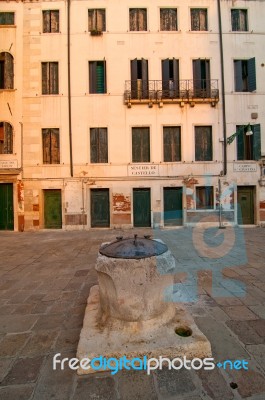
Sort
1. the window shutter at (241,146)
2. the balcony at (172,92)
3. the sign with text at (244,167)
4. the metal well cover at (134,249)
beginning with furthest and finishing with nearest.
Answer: the window shutter at (241,146) < the sign with text at (244,167) < the balcony at (172,92) < the metal well cover at (134,249)

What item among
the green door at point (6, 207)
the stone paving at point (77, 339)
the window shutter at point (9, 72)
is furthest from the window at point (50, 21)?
the stone paving at point (77, 339)

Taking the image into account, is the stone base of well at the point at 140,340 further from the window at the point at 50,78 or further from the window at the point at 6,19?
the window at the point at 6,19

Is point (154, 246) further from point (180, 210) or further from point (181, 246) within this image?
point (180, 210)

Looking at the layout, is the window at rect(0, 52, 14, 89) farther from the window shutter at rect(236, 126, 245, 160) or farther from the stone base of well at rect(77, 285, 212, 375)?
the stone base of well at rect(77, 285, 212, 375)

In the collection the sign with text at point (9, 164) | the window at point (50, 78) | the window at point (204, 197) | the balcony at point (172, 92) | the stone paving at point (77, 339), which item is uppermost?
the window at point (50, 78)

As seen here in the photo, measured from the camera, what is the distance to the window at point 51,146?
45.2 ft

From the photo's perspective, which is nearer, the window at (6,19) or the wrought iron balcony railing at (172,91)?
the wrought iron balcony railing at (172,91)

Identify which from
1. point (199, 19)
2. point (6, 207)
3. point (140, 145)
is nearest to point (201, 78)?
point (199, 19)

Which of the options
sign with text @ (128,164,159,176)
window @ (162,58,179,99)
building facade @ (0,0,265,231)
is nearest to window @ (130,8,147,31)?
building facade @ (0,0,265,231)

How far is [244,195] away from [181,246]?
782cm

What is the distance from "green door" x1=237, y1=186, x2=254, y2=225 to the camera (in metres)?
14.1

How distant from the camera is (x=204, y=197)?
13883 millimetres

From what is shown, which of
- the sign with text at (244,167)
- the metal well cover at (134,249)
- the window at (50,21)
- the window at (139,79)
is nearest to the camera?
the metal well cover at (134,249)

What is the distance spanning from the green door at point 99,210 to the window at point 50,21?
993 centimetres
